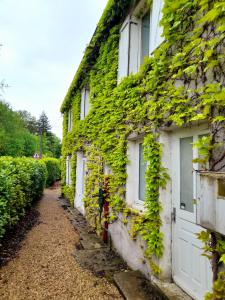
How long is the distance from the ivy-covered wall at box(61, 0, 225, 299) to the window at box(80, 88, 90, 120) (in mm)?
2336

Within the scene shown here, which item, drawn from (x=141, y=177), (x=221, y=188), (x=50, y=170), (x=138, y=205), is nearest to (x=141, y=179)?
(x=141, y=177)

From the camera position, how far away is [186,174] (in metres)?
3.24

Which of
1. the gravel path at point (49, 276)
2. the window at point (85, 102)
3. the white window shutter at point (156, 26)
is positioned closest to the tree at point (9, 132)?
the window at point (85, 102)

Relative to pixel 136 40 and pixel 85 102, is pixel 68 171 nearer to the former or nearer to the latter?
pixel 85 102

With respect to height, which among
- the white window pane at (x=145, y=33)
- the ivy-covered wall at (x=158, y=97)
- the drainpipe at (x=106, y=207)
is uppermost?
the white window pane at (x=145, y=33)

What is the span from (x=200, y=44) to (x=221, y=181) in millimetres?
1601

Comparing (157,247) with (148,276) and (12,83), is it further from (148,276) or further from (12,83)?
(12,83)

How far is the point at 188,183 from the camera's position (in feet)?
10.5

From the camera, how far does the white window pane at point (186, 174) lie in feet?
10.3

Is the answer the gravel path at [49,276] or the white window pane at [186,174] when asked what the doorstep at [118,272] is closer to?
the gravel path at [49,276]

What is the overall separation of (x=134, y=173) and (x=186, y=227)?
180 cm

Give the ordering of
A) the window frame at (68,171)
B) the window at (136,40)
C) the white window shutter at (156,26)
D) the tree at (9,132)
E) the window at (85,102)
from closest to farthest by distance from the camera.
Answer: the white window shutter at (156,26) < the window at (136,40) < the window at (85,102) < the window frame at (68,171) < the tree at (9,132)

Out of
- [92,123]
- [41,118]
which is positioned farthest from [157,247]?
[41,118]

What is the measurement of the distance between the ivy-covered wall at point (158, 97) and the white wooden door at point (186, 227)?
9.3 inches
